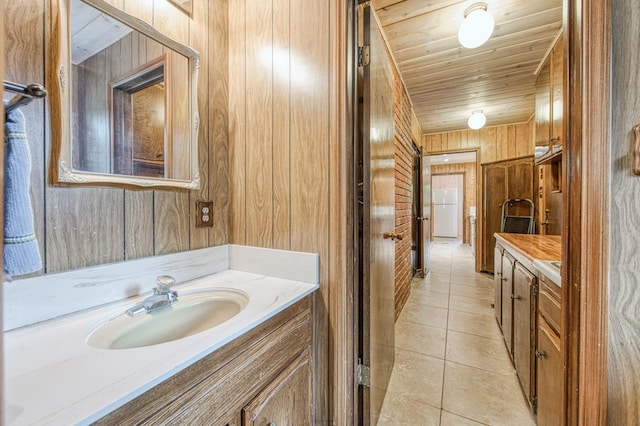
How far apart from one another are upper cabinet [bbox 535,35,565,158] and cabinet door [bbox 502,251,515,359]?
81 cm

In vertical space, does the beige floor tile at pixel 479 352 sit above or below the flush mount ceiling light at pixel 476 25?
below

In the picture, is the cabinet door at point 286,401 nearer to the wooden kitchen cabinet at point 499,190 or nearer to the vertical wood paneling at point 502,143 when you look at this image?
the wooden kitchen cabinet at point 499,190

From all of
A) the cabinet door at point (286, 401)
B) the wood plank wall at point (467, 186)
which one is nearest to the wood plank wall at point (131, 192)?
the cabinet door at point (286, 401)

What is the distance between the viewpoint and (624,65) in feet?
2.25

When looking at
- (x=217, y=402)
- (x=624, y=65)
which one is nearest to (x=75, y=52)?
(x=217, y=402)

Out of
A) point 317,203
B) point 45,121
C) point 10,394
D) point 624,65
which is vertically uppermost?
point 624,65

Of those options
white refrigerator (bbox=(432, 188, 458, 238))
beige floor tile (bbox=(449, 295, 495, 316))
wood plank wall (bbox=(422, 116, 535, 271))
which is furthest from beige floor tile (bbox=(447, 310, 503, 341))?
white refrigerator (bbox=(432, 188, 458, 238))

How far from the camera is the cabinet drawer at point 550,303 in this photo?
1.02 meters

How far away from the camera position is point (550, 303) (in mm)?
1092

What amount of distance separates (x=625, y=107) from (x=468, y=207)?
800 cm

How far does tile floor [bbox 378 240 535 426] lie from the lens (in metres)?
1.45

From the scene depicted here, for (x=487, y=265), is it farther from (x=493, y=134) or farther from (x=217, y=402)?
(x=217, y=402)

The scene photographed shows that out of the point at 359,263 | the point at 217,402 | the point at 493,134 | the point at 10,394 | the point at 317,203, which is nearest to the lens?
the point at 10,394

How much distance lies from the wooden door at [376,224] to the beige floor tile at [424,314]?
3.31 ft
